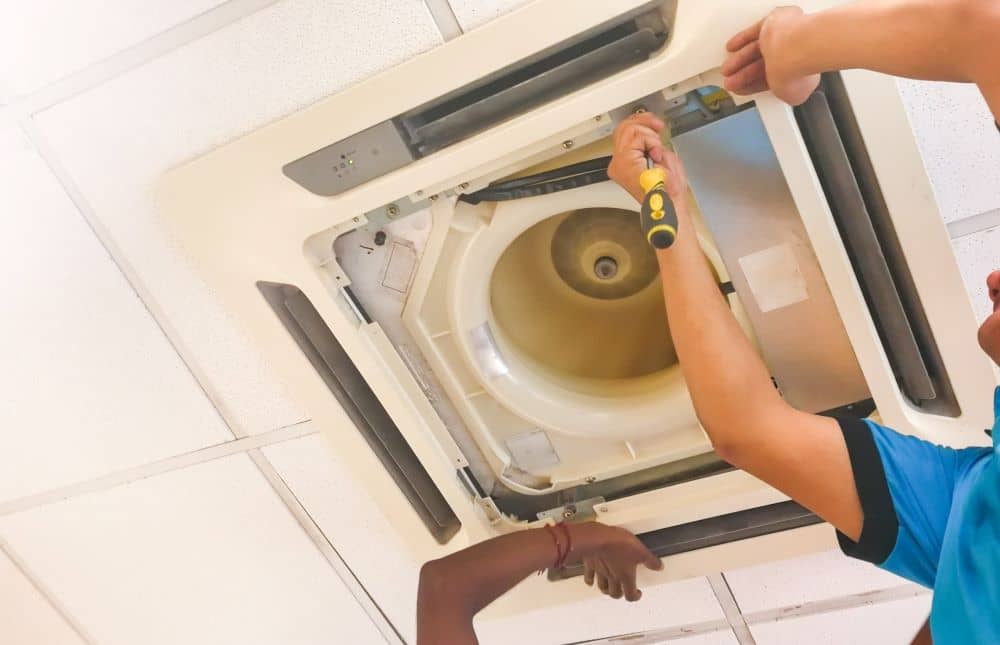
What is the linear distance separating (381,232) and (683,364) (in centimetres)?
42

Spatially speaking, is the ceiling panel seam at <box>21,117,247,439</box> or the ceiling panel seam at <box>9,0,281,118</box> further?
the ceiling panel seam at <box>21,117,247,439</box>

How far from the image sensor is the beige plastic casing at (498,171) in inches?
31.0

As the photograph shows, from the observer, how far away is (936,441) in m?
0.87

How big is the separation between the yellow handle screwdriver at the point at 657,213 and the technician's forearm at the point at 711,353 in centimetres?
6

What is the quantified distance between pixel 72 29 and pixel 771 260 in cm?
91

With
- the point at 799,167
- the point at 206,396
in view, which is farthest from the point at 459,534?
the point at 799,167

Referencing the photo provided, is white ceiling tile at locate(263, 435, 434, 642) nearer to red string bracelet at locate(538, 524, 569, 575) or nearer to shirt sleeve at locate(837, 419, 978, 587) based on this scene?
red string bracelet at locate(538, 524, 569, 575)

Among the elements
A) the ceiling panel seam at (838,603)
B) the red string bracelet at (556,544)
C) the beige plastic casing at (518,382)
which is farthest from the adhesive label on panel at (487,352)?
the ceiling panel seam at (838,603)

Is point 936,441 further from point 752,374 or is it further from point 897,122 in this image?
point 897,122

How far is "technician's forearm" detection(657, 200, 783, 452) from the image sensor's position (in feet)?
2.67

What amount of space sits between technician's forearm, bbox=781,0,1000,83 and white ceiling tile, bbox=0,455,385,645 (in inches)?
41.7

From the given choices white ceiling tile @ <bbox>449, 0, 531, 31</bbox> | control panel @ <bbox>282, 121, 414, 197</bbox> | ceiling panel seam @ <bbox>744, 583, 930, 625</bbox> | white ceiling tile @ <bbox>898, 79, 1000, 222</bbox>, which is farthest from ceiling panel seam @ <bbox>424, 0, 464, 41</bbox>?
ceiling panel seam @ <bbox>744, 583, 930, 625</bbox>

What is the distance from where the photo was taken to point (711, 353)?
2.69ft

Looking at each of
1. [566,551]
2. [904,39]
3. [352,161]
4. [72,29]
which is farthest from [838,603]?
[72,29]
